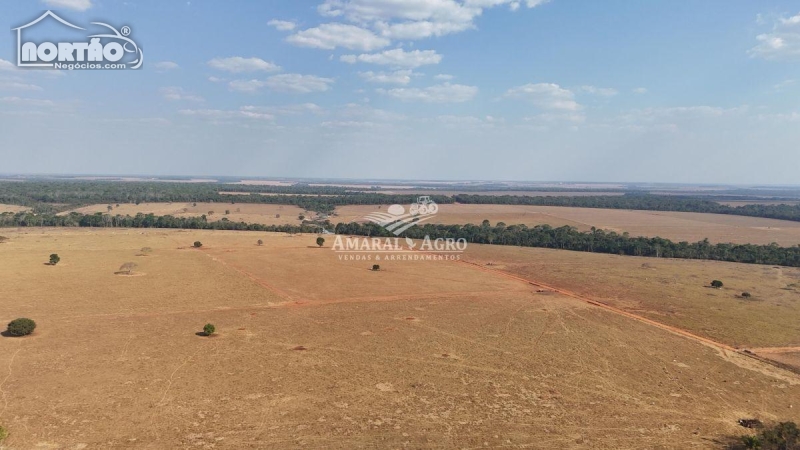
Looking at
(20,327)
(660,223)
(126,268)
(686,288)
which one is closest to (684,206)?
(660,223)

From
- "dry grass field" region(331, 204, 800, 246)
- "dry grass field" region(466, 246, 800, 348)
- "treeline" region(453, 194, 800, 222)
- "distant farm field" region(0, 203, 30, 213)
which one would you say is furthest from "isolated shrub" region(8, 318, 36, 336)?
"treeline" region(453, 194, 800, 222)

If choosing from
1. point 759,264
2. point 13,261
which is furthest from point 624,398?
point 13,261

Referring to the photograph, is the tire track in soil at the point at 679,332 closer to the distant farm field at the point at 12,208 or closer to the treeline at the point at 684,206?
the treeline at the point at 684,206

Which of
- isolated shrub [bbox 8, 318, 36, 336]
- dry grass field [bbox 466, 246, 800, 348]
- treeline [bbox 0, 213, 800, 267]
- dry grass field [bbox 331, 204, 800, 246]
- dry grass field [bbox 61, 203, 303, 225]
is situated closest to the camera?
isolated shrub [bbox 8, 318, 36, 336]

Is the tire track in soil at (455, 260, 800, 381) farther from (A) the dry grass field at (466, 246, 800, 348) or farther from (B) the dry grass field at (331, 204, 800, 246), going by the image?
(B) the dry grass field at (331, 204, 800, 246)

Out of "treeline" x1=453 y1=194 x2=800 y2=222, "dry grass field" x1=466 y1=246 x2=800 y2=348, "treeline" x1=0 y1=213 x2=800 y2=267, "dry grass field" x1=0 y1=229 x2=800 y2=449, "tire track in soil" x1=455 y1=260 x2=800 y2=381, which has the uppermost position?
"treeline" x1=453 y1=194 x2=800 y2=222

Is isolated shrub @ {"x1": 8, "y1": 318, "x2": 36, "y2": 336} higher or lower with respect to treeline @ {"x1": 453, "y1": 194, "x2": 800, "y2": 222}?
lower
